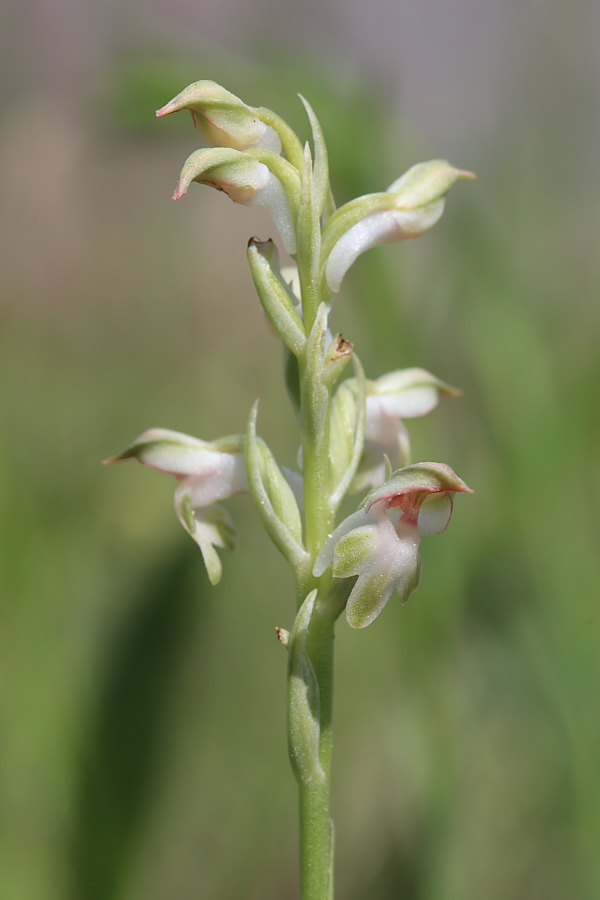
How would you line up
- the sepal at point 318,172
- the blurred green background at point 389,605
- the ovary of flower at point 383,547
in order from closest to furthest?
1. the ovary of flower at point 383,547
2. the sepal at point 318,172
3. the blurred green background at point 389,605

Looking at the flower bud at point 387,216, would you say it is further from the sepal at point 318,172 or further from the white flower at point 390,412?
the white flower at point 390,412

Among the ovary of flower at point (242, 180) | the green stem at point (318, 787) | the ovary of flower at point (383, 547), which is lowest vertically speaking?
the green stem at point (318, 787)

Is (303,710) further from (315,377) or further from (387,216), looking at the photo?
(387,216)

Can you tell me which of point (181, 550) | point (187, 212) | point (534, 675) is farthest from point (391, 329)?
point (187, 212)

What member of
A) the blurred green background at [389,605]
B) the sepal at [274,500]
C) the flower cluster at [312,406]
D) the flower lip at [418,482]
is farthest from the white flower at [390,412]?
the blurred green background at [389,605]

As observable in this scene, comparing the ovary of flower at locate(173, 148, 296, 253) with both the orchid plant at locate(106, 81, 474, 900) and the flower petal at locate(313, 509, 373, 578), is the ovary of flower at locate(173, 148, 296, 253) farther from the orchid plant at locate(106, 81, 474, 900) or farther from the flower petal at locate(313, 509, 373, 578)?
the flower petal at locate(313, 509, 373, 578)

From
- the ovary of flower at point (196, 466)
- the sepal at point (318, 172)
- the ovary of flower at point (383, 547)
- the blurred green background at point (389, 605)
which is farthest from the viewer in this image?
the blurred green background at point (389, 605)

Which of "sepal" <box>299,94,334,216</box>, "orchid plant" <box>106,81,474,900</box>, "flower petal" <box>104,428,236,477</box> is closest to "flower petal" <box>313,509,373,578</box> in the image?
"orchid plant" <box>106,81,474,900</box>

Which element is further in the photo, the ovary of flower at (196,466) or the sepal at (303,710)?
the ovary of flower at (196,466)

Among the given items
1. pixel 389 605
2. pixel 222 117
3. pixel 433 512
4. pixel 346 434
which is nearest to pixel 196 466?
pixel 346 434
